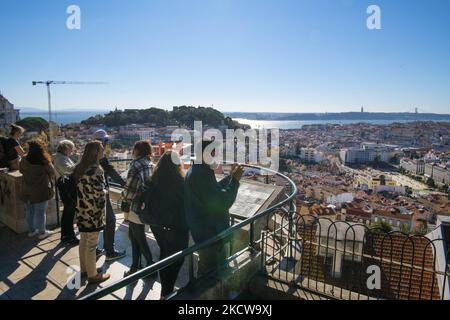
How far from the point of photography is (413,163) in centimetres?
8988

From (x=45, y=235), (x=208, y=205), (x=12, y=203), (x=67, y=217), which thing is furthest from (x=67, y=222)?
(x=208, y=205)

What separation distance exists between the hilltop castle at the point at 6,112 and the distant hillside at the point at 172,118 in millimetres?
10072

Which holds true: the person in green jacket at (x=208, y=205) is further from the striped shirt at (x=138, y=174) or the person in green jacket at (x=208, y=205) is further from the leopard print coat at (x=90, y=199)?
the leopard print coat at (x=90, y=199)

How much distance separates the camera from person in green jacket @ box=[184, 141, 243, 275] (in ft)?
9.86

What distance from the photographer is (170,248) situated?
11.4 feet

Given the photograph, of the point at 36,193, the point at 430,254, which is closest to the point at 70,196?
the point at 36,193

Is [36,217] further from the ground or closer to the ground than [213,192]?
closer to the ground

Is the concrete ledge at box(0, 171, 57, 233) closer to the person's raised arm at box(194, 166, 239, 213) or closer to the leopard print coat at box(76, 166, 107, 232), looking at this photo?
the leopard print coat at box(76, 166, 107, 232)

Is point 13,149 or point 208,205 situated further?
point 13,149

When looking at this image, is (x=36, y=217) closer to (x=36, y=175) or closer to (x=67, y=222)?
(x=67, y=222)

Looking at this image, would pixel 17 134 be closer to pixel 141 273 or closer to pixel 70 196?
pixel 70 196

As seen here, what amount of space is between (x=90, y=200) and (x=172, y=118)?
35733mm

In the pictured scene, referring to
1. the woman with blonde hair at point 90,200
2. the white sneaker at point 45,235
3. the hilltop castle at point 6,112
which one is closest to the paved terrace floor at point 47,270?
the white sneaker at point 45,235
